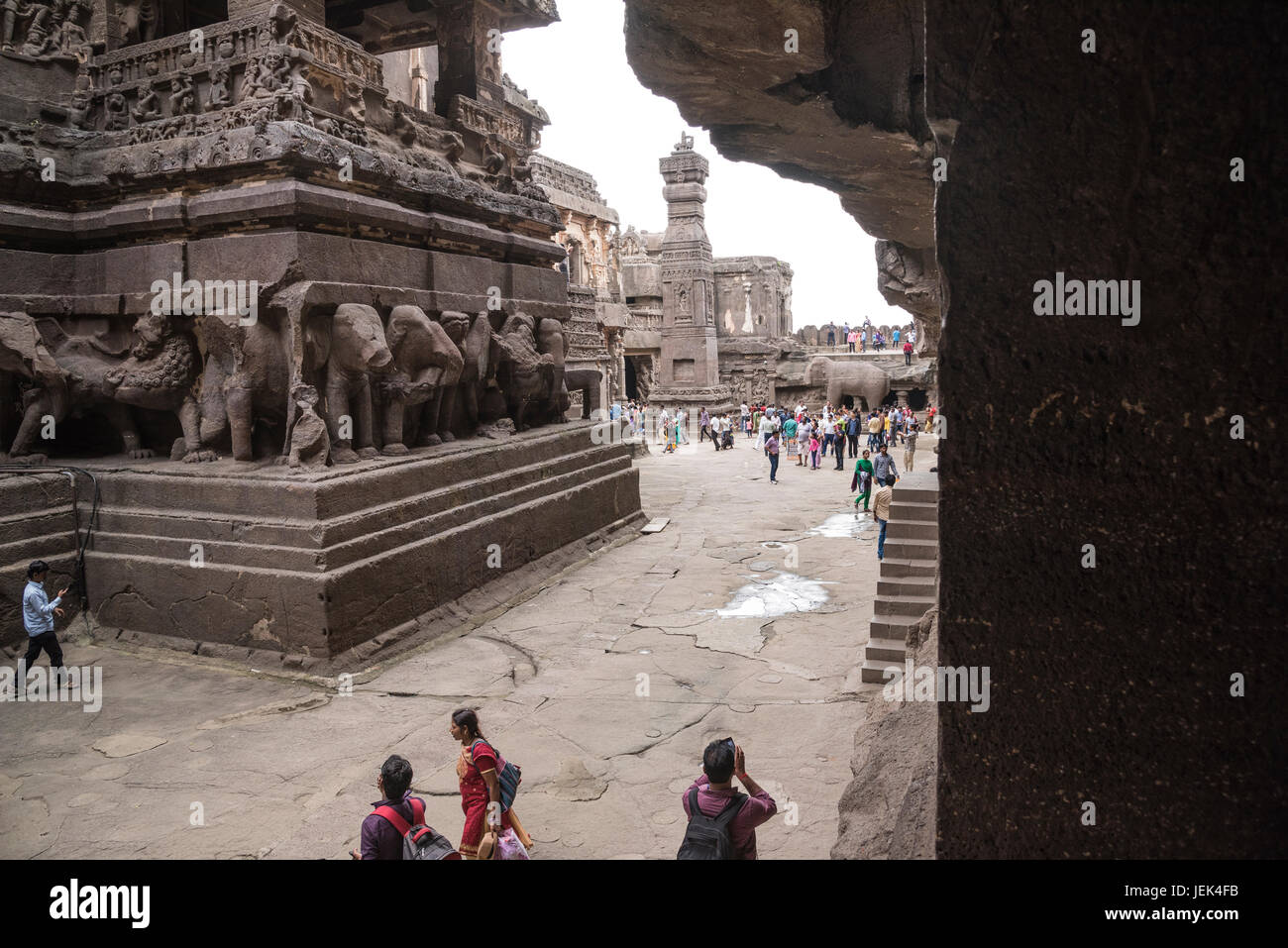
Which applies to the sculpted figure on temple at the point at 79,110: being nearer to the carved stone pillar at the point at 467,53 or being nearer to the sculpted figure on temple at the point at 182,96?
the sculpted figure on temple at the point at 182,96

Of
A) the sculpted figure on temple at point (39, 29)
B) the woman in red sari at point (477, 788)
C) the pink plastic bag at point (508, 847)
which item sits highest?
the sculpted figure on temple at point (39, 29)

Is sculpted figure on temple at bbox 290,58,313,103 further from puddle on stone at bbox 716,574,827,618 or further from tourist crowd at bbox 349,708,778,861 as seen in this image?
tourist crowd at bbox 349,708,778,861

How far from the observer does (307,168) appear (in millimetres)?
6559

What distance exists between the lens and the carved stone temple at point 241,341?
241 inches

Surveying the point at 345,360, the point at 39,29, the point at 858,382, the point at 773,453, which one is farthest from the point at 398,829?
the point at 858,382

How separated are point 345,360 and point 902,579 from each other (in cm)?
447

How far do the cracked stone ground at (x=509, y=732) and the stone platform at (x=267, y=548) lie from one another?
0.35 metres

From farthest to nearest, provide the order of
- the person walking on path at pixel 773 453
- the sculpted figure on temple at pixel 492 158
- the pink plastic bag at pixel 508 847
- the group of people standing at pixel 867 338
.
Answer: the group of people standing at pixel 867 338 → the person walking on path at pixel 773 453 → the sculpted figure on temple at pixel 492 158 → the pink plastic bag at pixel 508 847

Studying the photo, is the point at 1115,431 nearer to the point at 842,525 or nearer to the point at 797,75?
the point at 797,75

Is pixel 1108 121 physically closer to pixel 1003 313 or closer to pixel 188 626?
pixel 1003 313

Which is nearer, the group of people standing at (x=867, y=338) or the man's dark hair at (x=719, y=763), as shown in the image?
the man's dark hair at (x=719, y=763)

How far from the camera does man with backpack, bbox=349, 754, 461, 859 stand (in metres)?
3.00

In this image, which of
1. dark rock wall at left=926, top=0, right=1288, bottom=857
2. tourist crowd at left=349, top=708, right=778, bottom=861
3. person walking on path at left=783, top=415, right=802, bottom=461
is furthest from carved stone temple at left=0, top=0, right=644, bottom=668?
person walking on path at left=783, top=415, right=802, bottom=461

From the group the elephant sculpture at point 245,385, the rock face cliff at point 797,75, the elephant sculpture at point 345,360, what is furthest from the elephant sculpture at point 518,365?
the rock face cliff at point 797,75
